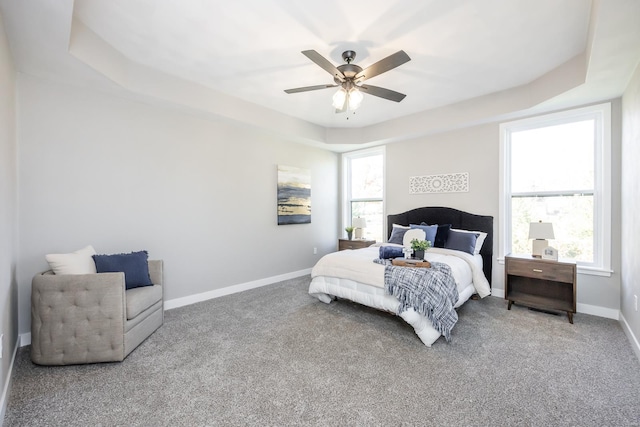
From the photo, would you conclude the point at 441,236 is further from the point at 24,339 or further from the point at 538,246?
the point at 24,339

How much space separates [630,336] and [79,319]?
4.77 metres

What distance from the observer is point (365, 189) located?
5730mm

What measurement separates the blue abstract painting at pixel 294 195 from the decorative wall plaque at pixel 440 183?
1854mm

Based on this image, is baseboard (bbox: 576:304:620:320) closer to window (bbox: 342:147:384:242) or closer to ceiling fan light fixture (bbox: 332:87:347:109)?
window (bbox: 342:147:384:242)

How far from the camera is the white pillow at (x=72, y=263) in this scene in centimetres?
239

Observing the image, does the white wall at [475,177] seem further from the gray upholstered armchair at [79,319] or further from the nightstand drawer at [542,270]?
the gray upholstered armchair at [79,319]

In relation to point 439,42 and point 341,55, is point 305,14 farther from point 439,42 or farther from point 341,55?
point 439,42

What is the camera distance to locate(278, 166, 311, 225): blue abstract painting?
4895 millimetres

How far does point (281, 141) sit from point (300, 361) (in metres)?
3.56

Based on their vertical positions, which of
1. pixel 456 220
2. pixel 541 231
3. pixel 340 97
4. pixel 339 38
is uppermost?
pixel 339 38

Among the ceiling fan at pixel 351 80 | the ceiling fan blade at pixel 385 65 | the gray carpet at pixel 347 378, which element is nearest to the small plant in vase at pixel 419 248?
the gray carpet at pixel 347 378

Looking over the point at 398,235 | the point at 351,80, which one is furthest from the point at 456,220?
the point at 351,80

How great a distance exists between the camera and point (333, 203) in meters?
5.90

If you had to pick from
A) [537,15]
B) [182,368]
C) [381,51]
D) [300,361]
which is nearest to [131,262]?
[182,368]
